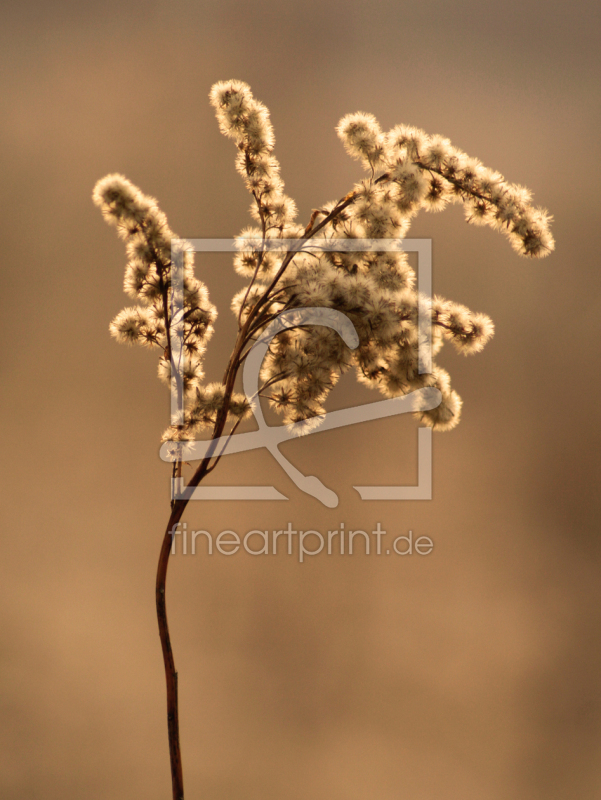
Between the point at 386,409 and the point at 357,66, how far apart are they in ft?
3.03

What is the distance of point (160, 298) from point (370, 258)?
1.00ft

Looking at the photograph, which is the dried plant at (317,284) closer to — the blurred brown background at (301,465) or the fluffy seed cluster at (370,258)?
the fluffy seed cluster at (370,258)

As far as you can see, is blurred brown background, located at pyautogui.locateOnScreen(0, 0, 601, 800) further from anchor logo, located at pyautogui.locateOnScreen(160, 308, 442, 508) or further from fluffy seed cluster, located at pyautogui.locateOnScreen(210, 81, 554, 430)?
fluffy seed cluster, located at pyautogui.locateOnScreen(210, 81, 554, 430)

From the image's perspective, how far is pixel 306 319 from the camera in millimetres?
698

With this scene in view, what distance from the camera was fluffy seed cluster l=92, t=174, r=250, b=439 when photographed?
69cm

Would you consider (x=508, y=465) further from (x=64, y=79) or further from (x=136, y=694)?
(x=64, y=79)

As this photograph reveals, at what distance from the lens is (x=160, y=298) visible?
0.75 m

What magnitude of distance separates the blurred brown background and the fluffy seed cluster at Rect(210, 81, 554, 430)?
1.86 feet

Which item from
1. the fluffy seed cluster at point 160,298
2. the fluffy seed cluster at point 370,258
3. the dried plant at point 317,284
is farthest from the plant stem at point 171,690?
the fluffy seed cluster at point 370,258

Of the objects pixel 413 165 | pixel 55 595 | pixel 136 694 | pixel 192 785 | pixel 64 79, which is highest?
pixel 64 79

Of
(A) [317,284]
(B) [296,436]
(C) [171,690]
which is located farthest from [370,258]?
(C) [171,690]

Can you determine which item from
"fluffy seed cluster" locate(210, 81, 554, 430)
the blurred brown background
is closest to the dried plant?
"fluffy seed cluster" locate(210, 81, 554, 430)

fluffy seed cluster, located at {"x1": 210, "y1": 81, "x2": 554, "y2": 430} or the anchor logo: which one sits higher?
fluffy seed cluster, located at {"x1": 210, "y1": 81, "x2": 554, "y2": 430}

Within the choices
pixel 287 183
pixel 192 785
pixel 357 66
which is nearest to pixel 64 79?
pixel 287 183
